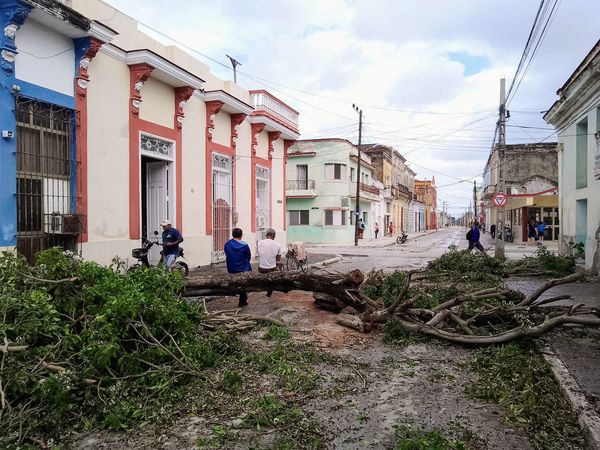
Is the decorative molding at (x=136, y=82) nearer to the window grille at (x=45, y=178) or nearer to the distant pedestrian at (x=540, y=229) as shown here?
the window grille at (x=45, y=178)

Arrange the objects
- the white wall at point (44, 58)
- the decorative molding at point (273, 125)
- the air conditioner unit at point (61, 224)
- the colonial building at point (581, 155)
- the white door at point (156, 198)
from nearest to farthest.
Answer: the white wall at point (44, 58) < the air conditioner unit at point (61, 224) < the colonial building at point (581, 155) < the white door at point (156, 198) < the decorative molding at point (273, 125)

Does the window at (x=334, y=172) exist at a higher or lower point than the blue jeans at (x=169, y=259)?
higher

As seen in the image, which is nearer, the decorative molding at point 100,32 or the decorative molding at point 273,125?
the decorative molding at point 100,32

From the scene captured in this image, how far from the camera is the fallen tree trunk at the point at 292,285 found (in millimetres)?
7391

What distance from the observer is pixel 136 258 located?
10.8 meters

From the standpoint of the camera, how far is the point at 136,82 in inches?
428

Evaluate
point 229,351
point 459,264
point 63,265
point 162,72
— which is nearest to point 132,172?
point 162,72

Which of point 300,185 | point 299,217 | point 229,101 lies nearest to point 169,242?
point 229,101

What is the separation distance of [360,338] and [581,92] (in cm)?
1096

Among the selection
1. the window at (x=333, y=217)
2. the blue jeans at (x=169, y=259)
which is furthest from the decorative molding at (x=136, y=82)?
the window at (x=333, y=217)

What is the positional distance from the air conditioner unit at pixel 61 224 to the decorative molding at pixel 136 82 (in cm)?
317

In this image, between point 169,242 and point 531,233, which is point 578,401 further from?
point 531,233

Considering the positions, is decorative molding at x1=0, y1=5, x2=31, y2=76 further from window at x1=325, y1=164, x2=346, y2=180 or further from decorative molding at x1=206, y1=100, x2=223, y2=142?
window at x1=325, y1=164, x2=346, y2=180

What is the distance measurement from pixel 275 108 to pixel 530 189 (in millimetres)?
26839
